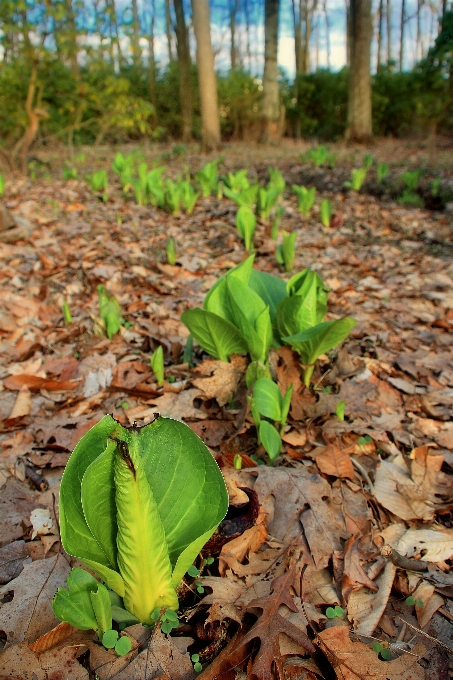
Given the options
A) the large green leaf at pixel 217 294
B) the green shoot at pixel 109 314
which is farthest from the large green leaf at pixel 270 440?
the green shoot at pixel 109 314

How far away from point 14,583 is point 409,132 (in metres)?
14.7

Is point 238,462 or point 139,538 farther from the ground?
point 139,538

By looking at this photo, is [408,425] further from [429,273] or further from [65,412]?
[429,273]

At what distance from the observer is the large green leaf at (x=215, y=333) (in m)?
1.79

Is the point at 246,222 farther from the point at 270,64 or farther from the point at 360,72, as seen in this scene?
the point at 270,64

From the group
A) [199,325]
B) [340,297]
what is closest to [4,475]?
[199,325]

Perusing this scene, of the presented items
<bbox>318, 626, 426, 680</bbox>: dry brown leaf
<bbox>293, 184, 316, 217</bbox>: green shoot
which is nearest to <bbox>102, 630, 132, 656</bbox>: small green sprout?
<bbox>318, 626, 426, 680</bbox>: dry brown leaf

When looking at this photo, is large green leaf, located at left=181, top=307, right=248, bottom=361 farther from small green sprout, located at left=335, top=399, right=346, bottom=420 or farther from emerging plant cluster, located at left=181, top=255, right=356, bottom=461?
small green sprout, located at left=335, top=399, right=346, bottom=420

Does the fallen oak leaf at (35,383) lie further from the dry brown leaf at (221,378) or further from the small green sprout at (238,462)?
the small green sprout at (238,462)

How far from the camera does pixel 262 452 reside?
1718 mm

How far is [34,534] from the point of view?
1367mm

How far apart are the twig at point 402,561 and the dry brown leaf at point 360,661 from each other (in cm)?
25

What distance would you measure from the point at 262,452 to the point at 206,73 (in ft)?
30.3

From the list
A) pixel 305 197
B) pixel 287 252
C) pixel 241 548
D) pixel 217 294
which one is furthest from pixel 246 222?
pixel 241 548
